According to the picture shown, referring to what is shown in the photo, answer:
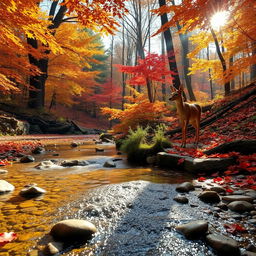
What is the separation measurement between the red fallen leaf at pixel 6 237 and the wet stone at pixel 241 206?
2.23 metres

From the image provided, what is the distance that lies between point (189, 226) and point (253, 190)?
1486 mm

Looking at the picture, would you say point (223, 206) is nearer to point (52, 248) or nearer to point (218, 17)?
point (52, 248)

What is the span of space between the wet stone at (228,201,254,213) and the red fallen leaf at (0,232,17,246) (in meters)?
2.23

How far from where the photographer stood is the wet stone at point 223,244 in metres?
1.54

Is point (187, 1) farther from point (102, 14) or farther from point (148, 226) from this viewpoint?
point (148, 226)

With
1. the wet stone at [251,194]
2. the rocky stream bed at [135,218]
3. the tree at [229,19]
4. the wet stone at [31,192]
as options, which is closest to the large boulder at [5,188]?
the rocky stream bed at [135,218]

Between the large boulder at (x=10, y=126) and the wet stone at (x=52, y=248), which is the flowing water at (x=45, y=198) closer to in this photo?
the wet stone at (x=52, y=248)

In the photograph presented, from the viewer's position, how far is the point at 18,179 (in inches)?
155

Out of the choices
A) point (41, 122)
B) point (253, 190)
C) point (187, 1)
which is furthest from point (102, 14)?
point (41, 122)

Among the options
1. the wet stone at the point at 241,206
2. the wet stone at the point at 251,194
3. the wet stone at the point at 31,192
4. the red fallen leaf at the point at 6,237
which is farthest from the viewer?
the wet stone at the point at 31,192

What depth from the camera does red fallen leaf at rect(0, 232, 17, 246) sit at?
5.60 ft

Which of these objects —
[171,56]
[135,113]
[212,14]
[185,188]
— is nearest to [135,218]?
[185,188]

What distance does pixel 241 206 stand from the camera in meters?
2.27

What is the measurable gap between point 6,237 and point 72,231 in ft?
1.84
